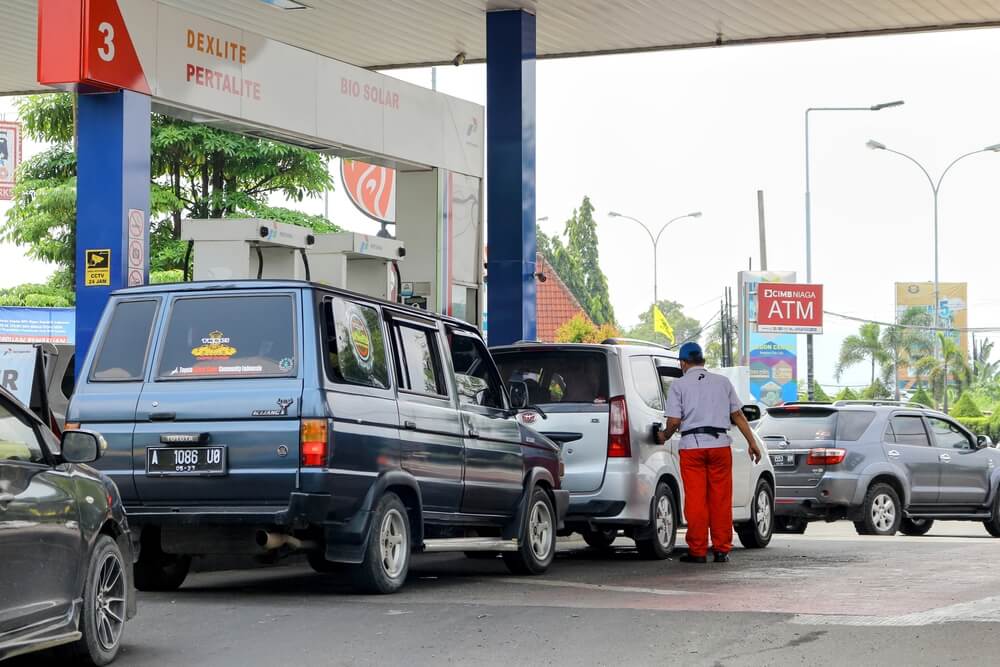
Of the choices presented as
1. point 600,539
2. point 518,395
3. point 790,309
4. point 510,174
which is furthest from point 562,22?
point 790,309

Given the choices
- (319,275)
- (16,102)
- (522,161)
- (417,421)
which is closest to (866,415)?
(522,161)

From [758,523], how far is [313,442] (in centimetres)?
760

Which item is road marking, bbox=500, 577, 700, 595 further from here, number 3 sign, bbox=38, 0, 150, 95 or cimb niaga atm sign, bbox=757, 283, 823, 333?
cimb niaga atm sign, bbox=757, 283, 823, 333

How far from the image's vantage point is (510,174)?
63.9 ft

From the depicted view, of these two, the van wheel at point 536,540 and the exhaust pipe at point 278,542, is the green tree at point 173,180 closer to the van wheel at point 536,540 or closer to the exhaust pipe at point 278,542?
the van wheel at point 536,540

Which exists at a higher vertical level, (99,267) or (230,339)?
(99,267)

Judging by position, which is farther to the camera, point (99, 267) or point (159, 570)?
point (99, 267)

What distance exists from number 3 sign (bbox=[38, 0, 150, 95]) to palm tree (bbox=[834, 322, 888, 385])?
311 feet

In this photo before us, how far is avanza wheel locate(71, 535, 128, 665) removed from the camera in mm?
6980

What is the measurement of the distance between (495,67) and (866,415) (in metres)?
6.28

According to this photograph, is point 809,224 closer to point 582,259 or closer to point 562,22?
point 562,22

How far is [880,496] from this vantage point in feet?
62.4

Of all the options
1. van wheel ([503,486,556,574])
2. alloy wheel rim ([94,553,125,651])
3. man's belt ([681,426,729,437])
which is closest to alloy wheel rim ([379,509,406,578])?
van wheel ([503,486,556,574])

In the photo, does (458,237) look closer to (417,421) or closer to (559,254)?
(417,421)
